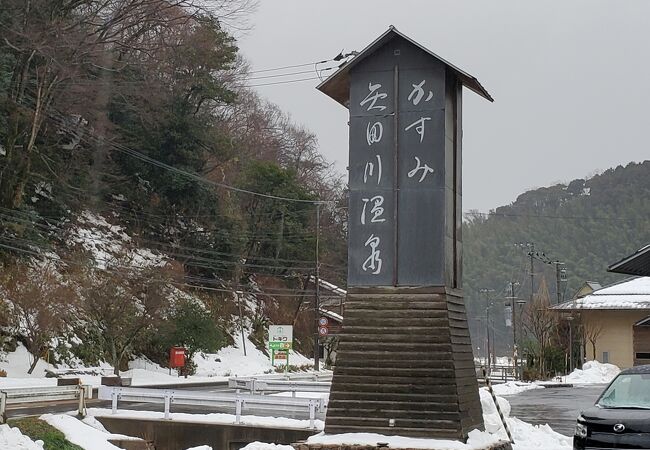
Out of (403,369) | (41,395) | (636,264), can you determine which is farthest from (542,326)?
(403,369)

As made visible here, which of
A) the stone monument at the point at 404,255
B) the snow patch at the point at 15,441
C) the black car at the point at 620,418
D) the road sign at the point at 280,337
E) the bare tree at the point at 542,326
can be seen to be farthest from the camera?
the bare tree at the point at 542,326

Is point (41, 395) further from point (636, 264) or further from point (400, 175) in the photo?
point (636, 264)

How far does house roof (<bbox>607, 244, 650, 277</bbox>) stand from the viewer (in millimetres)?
16630

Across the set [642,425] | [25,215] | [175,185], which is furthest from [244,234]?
[642,425]

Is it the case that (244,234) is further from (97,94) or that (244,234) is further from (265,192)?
(97,94)

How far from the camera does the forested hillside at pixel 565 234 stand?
8312 cm

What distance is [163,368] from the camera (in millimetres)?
42938

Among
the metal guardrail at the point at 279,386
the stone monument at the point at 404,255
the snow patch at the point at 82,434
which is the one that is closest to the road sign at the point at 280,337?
the metal guardrail at the point at 279,386

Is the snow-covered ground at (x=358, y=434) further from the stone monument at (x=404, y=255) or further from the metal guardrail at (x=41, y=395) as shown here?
the metal guardrail at (x=41, y=395)

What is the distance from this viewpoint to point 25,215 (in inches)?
1519

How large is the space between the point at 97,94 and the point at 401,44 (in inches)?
1400

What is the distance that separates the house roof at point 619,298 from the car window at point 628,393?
39331 mm

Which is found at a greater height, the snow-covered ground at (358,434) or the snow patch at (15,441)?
the snow-covered ground at (358,434)

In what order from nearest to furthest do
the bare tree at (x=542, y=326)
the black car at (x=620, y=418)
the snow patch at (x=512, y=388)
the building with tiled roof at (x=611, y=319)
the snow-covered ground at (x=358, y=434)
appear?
the black car at (x=620, y=418)
the snow-covered ground at (x=358, y=434)
the snow patch at (x=512, y=388)
the building with tiled roof at (x=611, y=319)
the bare tree at (x=542, y=326)
